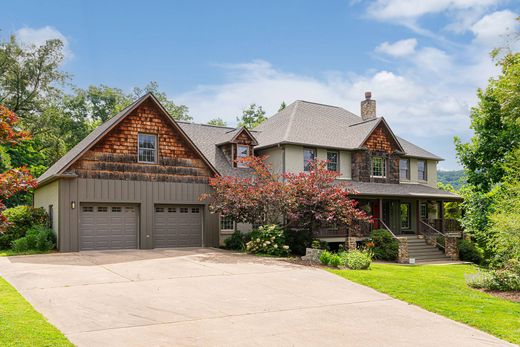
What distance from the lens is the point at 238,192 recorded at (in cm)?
2038

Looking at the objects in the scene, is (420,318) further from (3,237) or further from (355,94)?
(355,94)

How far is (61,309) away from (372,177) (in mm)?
21950

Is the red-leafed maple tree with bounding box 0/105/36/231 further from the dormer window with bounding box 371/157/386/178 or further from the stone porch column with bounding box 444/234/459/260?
the stone porch column with bounding box 444/234/459/260

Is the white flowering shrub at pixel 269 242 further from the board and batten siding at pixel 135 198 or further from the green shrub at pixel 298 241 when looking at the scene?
the board and batten siding at pixel 135 198

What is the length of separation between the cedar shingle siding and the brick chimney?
1399 centimetres

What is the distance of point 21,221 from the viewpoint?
22.0 meters

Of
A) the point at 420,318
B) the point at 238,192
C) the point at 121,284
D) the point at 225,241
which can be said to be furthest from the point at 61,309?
the point at 225,241

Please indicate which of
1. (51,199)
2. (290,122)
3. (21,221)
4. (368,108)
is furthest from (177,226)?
(368,108)

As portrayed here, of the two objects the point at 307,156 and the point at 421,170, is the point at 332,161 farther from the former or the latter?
the point at 421,170

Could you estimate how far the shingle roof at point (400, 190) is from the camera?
26366mm

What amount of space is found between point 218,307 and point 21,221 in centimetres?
1507

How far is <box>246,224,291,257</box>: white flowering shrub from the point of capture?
19.8m

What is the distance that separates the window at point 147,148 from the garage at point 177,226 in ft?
7.09

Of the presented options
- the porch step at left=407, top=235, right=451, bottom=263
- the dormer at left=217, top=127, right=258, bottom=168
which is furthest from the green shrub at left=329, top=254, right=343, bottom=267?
the porch step at left=407, top=235, right=451, bottom=263
